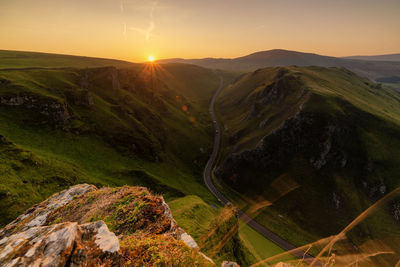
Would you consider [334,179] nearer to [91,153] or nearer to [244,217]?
[244,217]

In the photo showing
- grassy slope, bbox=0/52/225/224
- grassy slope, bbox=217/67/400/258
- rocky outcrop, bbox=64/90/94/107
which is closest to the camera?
grassy slope, bbox=0/52/225/224

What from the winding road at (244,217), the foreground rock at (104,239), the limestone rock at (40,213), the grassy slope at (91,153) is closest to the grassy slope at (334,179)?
the winding road at (244,217)

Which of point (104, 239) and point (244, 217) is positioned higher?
point (104, 239)

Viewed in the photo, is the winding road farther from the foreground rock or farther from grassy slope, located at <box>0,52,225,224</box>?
the foreground rock

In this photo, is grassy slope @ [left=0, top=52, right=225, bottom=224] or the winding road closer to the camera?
grassy slope @ [left=0, top=52, right=225, bottom=224]

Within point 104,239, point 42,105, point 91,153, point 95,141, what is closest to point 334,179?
point 104,239

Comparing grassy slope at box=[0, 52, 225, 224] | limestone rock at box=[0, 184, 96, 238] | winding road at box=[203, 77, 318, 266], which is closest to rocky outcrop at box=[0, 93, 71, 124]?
grassy slope at box=[0, 52, 225, 224]

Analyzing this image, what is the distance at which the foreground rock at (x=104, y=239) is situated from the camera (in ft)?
22.0

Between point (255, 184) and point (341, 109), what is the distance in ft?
193

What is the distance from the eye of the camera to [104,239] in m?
8.01

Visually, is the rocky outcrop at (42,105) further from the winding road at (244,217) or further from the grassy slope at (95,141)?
the winding road at (244,217)

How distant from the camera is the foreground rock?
671cm

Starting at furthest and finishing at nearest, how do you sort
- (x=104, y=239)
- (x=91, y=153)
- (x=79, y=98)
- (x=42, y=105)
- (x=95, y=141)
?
1. (x=79, y=98)
2. (x=95, y=141)
3. (x=42, y=105)
4. (x=91, y=153)
5. (x=104, y=239)

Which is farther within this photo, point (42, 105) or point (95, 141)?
point (95, 141)
